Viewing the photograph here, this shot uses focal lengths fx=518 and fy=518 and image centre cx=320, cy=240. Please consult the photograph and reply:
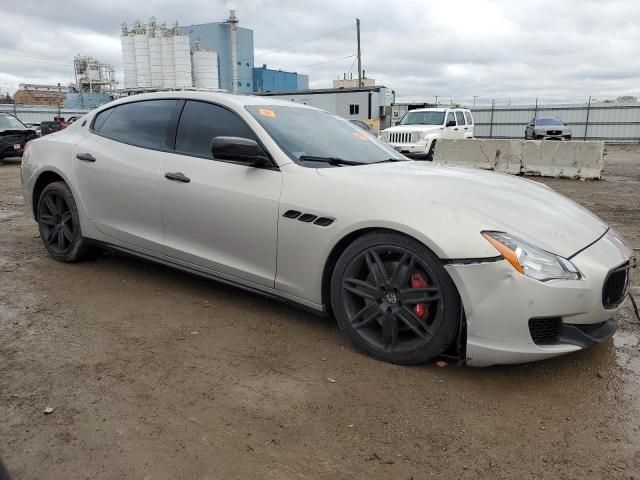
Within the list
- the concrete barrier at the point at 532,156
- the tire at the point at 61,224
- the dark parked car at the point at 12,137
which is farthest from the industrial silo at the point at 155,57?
the tire at the point at 61,224

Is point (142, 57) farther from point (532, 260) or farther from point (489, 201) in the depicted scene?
point (532, 260)

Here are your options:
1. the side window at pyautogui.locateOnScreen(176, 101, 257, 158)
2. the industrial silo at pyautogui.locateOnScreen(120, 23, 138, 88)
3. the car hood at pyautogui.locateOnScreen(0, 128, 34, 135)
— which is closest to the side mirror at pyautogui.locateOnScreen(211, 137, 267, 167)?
the side window at pyautogui.locateOnScreen(176, 101, 257, 158)

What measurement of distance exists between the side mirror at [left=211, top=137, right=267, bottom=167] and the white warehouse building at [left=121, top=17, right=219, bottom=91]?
1683 inches

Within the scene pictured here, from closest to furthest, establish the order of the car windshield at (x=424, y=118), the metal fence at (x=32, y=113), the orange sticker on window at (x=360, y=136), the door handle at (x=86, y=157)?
the orange sticker on window at (x=360, y=136) < the door handle at (x=86, y=157) < the car windshield at (x=424, y=118) < the metal fence at (x=32, y=113)

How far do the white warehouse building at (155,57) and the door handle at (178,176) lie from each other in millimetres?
42226

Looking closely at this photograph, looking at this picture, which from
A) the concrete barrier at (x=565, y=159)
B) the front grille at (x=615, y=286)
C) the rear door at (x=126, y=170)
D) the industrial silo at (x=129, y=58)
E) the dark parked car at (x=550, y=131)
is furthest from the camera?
the industrial silo at (x=129, y=58)

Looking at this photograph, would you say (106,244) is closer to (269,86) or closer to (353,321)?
(353,321)

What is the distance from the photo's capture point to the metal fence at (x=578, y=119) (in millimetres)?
32281

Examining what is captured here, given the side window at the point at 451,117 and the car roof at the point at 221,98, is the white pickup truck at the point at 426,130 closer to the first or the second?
the side window at the point at 451,117

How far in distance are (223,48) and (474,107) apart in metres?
25.6

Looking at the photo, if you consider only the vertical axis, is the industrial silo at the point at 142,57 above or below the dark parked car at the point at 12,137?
above

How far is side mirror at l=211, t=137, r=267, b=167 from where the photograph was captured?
313 centimetres

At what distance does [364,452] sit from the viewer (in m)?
2.16

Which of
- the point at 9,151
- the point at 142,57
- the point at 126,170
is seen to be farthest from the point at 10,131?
the point at 142,57
